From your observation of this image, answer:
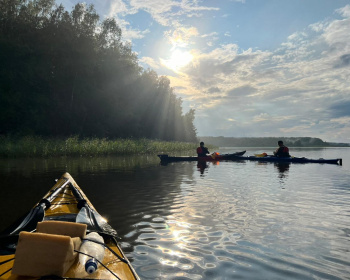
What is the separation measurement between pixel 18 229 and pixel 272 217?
5.71 metres

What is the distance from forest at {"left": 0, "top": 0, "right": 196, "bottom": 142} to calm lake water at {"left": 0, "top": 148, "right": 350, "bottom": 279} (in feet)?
88.1

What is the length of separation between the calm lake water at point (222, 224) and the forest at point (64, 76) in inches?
1057

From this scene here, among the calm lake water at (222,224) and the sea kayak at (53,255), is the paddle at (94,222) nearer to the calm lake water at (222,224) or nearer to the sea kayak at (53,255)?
the sea kayak at (53,255)

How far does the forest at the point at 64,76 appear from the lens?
113 feet

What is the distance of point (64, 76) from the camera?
128 ft

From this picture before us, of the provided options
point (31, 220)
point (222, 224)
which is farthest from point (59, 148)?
point (31, 220)

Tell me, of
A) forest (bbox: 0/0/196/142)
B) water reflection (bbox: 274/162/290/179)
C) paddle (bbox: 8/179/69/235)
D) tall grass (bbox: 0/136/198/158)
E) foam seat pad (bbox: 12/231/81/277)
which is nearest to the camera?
foam seat pad (bbox: 12/231/81/277)

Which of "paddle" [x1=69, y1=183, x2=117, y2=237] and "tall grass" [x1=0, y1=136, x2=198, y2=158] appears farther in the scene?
"tall grass" [x1=0, y1=136, x2=198, y2=158]

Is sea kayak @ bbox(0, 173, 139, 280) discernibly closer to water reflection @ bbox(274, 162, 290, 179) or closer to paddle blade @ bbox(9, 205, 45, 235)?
paddle blade @ bbox(9, 205, 45, 235)

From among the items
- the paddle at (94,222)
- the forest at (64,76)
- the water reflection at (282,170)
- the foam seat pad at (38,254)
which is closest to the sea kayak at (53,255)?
the foam seat pad at (38,254)

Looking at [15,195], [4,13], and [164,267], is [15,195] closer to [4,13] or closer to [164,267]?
[164,267]

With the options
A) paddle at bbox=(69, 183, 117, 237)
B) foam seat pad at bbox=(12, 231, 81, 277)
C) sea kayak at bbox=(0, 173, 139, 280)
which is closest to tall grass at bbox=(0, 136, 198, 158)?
paddle at bbox=(69, 183, 117, 237)

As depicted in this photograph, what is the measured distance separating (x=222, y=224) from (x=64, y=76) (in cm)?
3831

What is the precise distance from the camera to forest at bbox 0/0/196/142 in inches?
1362
